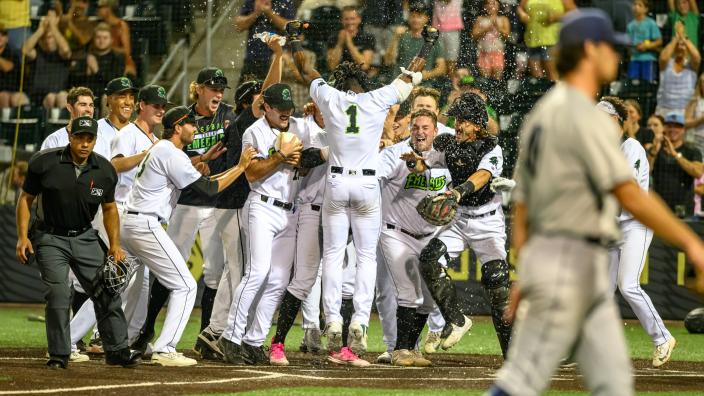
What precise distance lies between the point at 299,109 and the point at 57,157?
6.57 m

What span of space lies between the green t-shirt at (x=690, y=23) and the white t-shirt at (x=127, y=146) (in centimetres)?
952

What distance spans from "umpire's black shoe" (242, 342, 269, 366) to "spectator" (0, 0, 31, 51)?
9847 mm

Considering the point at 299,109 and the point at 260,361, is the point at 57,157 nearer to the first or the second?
the point at 260,361

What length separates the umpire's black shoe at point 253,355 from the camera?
8.90m

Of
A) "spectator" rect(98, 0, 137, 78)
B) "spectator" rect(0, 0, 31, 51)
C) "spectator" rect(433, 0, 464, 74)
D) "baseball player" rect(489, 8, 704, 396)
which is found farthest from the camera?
"spectator" rect(0, 0, 31, 51)

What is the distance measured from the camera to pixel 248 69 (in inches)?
549

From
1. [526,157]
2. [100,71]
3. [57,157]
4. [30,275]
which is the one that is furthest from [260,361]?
[100,71]

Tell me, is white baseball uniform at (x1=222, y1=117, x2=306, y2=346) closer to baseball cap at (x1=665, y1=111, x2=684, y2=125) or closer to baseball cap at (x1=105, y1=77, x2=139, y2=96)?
baseball cap at (x1=105, y1=77, x2=139, y2=96)

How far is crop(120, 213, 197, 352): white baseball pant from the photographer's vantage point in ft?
28.1

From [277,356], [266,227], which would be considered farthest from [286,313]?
[266,227]

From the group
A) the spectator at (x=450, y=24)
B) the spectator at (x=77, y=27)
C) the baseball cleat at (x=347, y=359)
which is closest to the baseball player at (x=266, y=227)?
the baseball cleat at (x=347, y=359)

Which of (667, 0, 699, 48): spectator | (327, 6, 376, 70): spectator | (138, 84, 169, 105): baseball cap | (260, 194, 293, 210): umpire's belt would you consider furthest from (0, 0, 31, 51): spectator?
(667, 0, 699, 48): spectator

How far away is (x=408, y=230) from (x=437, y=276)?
2.09 feet

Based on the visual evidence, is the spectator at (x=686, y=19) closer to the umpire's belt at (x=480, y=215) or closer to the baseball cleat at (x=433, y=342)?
the baseball cleat at (x=433, y=342)
